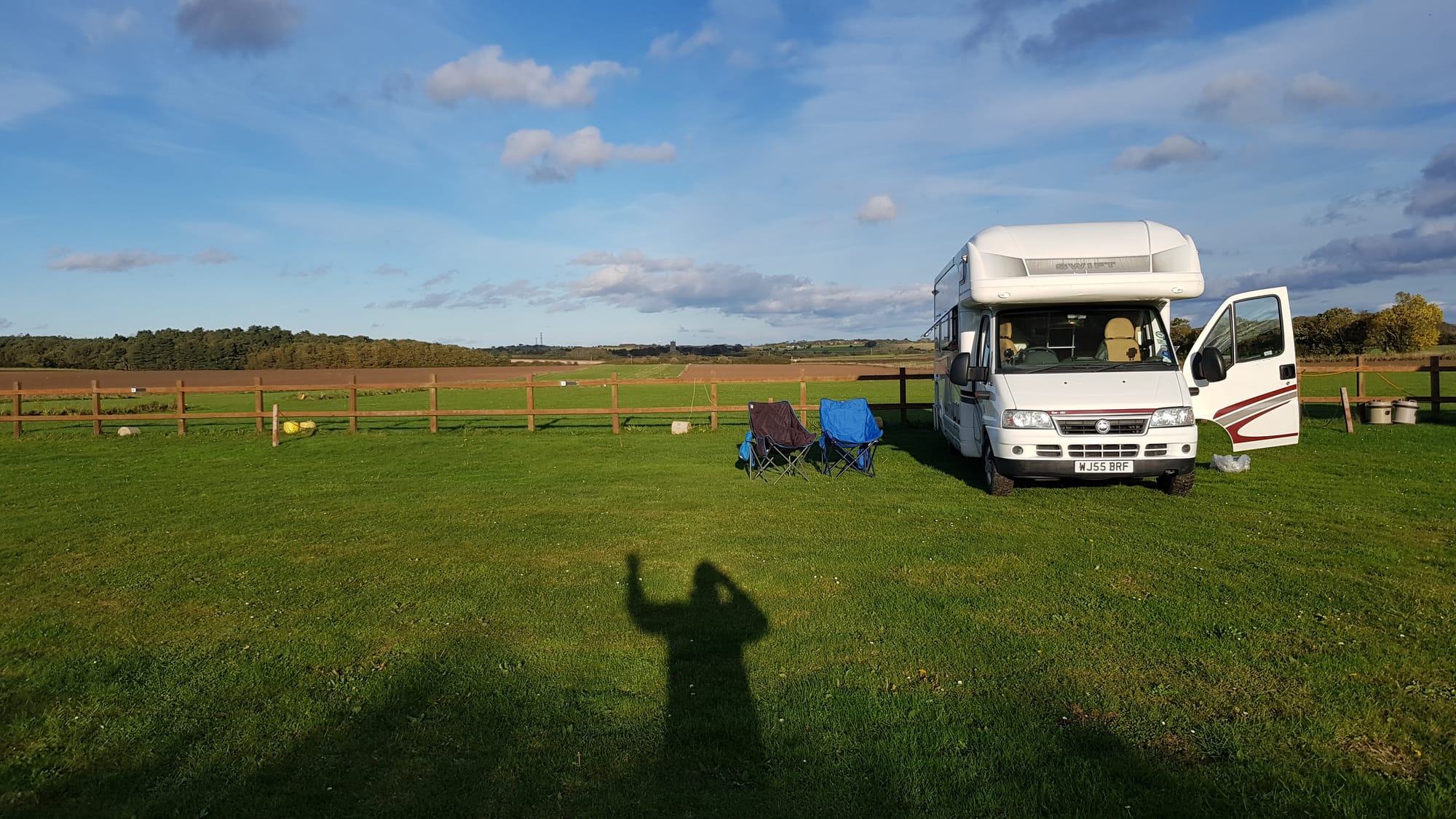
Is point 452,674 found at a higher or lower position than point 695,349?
lower

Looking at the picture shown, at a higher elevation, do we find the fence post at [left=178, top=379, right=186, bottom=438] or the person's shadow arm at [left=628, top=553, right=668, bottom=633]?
the fence post at [left=178, top=379, right=186, bottom=438]

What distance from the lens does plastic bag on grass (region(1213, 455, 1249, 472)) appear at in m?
10.4

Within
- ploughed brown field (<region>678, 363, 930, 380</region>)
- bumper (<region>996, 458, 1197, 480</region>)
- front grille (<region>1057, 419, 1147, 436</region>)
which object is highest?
ploughed brown field (<region>678, 363, 930, 380</region>)

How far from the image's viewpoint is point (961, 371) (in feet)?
31.0

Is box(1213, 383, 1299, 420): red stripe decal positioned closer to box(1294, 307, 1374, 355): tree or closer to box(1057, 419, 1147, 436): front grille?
box(1057, 419, 1147, 436): front grille

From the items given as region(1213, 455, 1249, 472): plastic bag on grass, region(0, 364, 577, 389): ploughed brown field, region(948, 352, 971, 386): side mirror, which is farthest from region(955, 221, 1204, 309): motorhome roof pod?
region(0, 364, 577, 389): ploughed brown field

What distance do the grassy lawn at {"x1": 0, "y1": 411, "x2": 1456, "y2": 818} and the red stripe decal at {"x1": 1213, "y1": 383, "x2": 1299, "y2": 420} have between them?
144 centimetres

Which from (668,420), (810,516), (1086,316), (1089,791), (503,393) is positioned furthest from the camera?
(503,393)

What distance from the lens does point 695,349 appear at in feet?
379

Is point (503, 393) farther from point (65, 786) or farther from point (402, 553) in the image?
point (65, 786)

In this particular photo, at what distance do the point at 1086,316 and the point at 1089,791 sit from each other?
24.8 feet

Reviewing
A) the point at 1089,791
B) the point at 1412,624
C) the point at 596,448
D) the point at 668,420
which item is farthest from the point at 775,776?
the point at 668,420

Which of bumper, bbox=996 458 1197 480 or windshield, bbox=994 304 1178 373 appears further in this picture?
windshield, bbox=994 304 1178 373

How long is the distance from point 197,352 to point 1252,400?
7306 centimetres
